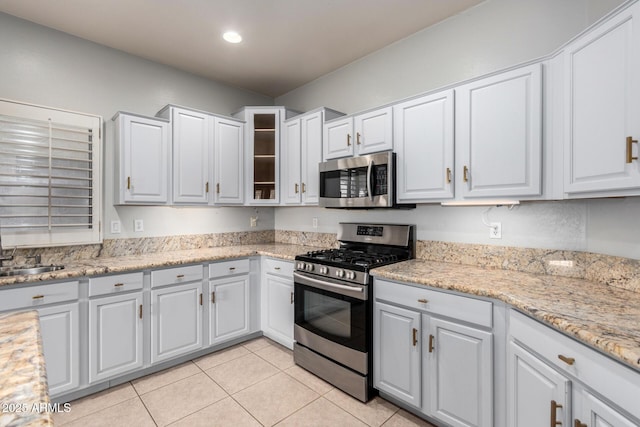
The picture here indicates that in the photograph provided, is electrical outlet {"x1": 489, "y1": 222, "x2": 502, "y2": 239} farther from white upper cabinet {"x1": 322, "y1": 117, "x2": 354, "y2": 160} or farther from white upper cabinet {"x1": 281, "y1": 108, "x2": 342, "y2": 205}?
white upper cabinet {"x1": 281, "y1": 108, "x2": 342, "y2": 205}

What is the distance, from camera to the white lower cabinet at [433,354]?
1687mm

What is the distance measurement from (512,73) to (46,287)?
3150mm

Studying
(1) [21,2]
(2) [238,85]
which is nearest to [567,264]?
(2) [238,85]

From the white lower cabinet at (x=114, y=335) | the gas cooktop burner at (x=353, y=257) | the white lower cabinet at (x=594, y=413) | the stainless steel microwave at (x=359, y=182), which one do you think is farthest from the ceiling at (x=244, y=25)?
the white lower cabinet at (x=594, y=413)

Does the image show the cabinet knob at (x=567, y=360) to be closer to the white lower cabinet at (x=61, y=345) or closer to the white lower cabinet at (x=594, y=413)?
the white lower cabinet at (x=594, y=413)

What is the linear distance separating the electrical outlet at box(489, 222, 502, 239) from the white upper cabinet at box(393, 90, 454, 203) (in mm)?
400

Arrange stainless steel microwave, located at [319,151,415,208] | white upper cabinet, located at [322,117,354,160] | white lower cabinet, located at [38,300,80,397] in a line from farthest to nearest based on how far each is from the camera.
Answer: white upper cabinet, located at [322,117,354,160] < stainless steel microwave, located at [319,151,415,208] < white lower cabinet, located at [38,300,80,397]

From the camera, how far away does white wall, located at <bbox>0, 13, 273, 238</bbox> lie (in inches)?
95.4

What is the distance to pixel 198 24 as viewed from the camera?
2.48m

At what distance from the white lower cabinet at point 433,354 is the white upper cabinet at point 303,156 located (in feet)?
4.36

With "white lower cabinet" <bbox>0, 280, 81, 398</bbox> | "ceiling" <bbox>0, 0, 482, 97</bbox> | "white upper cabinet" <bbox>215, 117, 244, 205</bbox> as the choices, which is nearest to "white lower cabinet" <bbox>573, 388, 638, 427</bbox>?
"ceiling" <bbox>0, 0, 482, 97</bbox>

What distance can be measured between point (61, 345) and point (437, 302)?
7.96ft

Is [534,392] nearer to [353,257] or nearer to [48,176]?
[353,257]

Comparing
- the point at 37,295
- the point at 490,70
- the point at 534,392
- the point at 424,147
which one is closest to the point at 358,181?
the point at 424,147
